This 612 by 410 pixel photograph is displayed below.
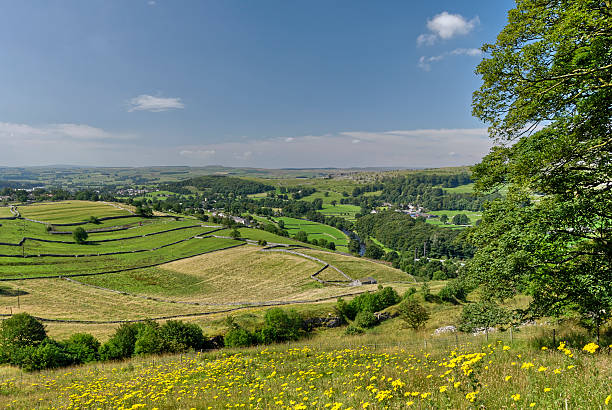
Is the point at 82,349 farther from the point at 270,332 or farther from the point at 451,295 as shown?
the point at 451,295

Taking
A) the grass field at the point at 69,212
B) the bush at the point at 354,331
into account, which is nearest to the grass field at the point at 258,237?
the grass field at the point at 69,212

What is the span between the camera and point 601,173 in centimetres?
913

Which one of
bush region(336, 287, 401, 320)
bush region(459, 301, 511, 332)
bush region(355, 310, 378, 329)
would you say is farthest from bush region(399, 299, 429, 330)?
bush region(459, 301, 511, 332)

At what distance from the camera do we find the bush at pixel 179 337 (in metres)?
28.5

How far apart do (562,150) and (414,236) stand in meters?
162

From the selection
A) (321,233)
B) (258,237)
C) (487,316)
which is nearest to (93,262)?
(258,237)

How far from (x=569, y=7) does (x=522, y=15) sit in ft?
6.61

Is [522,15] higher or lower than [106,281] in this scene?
higher

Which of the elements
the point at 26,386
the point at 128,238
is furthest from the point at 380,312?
the point at 128,238

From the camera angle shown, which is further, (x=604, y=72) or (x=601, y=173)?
(x=601, y=173)

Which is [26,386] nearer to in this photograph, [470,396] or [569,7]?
[470,396]

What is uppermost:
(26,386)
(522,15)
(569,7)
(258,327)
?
(522,15)

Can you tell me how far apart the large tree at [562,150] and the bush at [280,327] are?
104 feet

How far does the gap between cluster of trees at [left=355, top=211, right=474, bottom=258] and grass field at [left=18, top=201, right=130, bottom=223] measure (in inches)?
5533
